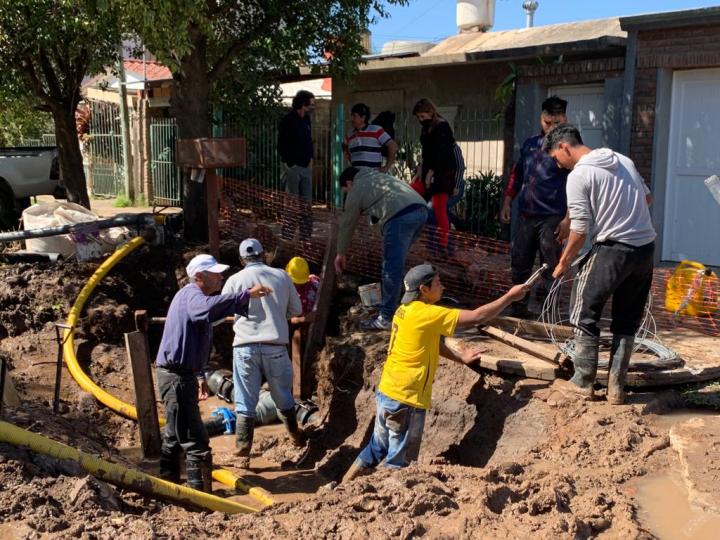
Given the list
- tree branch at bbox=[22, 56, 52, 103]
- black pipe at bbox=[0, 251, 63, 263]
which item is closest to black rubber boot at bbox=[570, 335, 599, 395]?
black pipe at bbox=[0, 251, 63, 263]

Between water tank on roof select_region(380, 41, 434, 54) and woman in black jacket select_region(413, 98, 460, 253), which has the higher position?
water tank on roof select_region(380, 41, 434, 54)

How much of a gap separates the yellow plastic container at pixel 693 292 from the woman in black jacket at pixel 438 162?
2.50 meters

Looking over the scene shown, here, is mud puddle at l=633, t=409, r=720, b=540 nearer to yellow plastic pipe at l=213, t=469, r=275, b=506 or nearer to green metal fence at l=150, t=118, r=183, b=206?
yellow plastic pipe at l=213, t=469, r=275, b=506

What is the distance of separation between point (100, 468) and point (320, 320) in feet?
11.5

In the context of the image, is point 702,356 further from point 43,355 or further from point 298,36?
point 298,36

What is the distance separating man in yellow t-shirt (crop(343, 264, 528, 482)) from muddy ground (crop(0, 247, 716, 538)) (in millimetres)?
422

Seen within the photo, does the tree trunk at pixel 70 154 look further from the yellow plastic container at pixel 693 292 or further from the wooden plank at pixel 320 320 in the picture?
the yellow plastic container at pixel 693 292

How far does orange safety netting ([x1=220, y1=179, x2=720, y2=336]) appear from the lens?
315 inches

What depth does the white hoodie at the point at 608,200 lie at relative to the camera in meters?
5.45

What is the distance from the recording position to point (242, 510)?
5.14 m

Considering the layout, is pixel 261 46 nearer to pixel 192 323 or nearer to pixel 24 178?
pixel 24 178

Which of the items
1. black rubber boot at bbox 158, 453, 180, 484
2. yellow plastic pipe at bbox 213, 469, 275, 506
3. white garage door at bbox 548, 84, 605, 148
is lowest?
yellow plastic pipe at bbox 213, 469, 275, 506

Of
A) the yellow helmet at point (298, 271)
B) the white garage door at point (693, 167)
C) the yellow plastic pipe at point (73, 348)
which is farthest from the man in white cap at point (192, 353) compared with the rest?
the white garage door at point (693, 167)

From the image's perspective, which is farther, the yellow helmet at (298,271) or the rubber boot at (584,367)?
the yellow helmet at (298,271)
